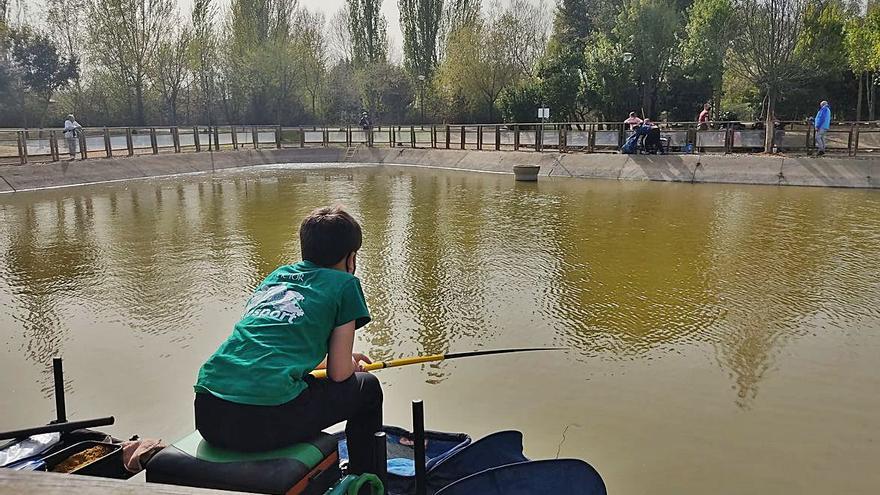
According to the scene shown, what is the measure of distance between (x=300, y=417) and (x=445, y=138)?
23.2 meters

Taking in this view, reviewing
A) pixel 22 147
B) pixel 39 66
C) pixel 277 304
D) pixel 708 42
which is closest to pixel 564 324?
pixel 277 304

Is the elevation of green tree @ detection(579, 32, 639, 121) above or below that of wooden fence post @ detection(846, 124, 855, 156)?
above

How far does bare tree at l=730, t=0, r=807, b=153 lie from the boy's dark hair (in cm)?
2004

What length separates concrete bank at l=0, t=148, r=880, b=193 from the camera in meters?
15.7

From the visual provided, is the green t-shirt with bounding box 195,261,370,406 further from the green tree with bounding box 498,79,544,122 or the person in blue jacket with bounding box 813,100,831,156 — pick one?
the green tree with bounding box 498,79,544,122

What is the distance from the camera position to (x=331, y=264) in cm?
244

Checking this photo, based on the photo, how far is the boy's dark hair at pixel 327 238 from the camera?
7.90 feet

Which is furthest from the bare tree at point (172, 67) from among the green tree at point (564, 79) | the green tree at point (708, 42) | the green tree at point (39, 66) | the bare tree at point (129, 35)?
the green tree at point (708, 42)

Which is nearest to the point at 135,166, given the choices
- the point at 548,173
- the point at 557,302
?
the point at 548,173

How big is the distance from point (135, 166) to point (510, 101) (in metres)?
16.4

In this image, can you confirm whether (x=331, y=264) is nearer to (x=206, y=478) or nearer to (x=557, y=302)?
(x=206, y=478)

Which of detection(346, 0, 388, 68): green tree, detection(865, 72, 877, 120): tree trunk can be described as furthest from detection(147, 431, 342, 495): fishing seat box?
detection(346, 0, 388, 68): green tree

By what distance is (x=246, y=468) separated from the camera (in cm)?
209

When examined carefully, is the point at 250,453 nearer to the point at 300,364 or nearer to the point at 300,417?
the point at 300,417
